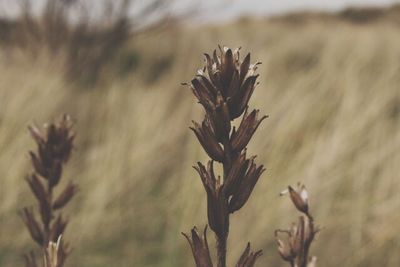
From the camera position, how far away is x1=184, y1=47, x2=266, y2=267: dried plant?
393mm

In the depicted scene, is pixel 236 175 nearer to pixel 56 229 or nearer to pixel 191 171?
pixel 56 229

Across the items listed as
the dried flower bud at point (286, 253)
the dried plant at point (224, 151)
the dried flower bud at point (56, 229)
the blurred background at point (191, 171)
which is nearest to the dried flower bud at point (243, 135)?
the dried plant at point (224, 151)

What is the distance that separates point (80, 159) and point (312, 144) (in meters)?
1.26

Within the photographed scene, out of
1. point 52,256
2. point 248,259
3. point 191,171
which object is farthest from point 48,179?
point 191,171

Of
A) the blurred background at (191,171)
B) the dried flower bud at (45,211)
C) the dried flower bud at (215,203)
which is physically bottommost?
the dried flower bud at (215,203)

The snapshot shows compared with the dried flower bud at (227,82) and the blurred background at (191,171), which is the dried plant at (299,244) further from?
the blurred background at (191,171)

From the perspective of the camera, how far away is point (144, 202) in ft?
9.16

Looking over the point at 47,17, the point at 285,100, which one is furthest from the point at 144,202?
the point at 47,17

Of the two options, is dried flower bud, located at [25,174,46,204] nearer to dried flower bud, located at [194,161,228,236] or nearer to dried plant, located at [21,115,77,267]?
dried plant, located at [21,115,77,267]

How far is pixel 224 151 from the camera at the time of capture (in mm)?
398

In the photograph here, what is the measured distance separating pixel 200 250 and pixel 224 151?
58mm

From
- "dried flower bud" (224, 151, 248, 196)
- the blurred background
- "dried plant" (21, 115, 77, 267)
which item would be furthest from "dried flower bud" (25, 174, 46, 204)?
the blurred background

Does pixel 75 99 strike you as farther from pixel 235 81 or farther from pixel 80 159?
pixel 235 81

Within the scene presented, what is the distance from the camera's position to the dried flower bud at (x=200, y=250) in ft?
1.25
